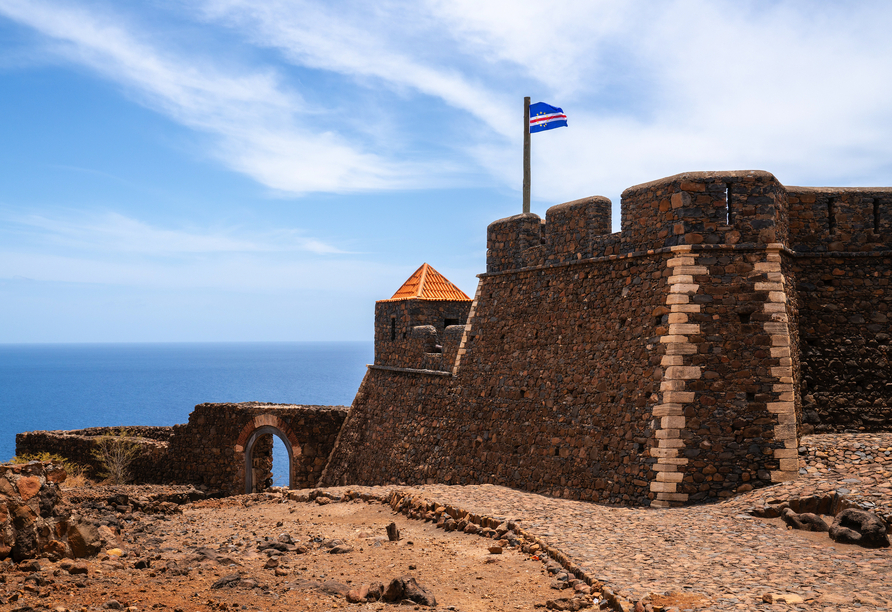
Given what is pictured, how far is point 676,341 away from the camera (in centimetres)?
1142

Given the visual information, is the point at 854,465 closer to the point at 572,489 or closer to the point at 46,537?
the point at 572,489

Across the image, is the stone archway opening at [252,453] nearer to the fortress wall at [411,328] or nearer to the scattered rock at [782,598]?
the fortress wall at [411,328]

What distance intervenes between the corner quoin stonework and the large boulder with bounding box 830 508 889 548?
6.70 feet

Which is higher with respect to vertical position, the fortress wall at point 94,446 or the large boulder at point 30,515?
the large boulder at point 30,515

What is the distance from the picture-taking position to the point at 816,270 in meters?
12.7

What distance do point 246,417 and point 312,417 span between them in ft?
6.80

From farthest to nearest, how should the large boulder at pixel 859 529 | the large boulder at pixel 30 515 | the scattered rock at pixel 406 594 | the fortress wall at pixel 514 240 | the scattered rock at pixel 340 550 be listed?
the fortress wall at pixel 514 240, the scattered rock at pixel 340 550, the large boulder at pixel 859 529, the large boulder at pixel 30 515, the scattered rock at pixel 406 594

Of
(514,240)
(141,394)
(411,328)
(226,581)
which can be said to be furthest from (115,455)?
(141,394)

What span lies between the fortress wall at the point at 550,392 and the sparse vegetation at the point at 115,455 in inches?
391

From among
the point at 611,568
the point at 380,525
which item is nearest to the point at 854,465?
the point at 611,568

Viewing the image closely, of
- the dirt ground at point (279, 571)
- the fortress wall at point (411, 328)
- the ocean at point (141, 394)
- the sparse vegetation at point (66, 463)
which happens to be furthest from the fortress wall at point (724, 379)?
the ocean at point (141, 394)

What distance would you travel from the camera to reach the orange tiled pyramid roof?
2098cm

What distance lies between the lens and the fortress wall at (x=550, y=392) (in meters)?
12.1

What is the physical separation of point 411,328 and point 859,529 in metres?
13.5
